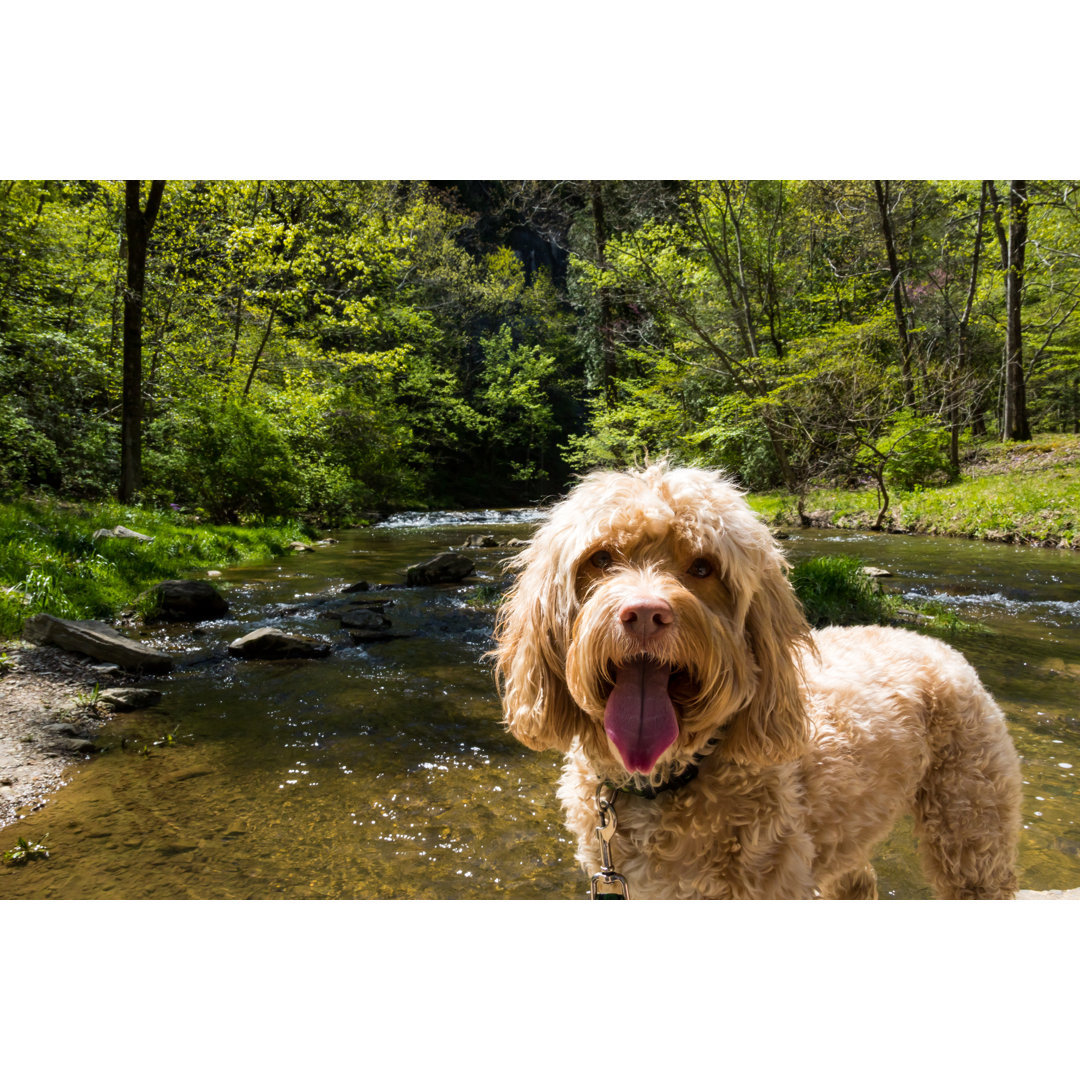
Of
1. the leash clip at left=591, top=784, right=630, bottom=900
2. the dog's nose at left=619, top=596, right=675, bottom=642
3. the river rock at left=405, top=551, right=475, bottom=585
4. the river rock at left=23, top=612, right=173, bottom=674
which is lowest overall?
the river rock at left=405, top=551, right=475, bottom=585

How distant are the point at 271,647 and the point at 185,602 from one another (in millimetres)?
1724

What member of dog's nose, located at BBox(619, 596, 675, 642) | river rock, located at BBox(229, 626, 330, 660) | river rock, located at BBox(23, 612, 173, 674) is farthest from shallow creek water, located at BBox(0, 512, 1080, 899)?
dog's nose, located at BBox(619, 596, 675, 642)

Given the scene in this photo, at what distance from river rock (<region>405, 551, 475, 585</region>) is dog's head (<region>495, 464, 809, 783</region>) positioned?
709 centimetres

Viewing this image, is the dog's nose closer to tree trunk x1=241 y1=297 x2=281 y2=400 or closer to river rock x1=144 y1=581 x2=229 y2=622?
river rock x1=144 y1=581 x2=229 y2=622

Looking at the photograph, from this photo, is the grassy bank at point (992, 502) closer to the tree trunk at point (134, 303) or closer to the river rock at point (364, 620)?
the river rock at point (364, 620)

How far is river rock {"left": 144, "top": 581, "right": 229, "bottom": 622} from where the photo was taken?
6.19m

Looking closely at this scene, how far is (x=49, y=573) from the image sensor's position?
5.86 metres

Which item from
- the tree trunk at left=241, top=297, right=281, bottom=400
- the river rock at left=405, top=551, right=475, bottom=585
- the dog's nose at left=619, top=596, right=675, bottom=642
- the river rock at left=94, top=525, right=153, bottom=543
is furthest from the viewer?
the tree trunk at left=241, top=297, right=281, bottom=400

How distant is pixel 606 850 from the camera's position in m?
1.74

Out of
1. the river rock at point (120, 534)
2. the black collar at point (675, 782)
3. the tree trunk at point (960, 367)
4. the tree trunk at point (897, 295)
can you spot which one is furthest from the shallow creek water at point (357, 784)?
the tree trunk at point (960, 367)

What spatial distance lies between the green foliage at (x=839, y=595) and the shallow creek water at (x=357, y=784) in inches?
33.5

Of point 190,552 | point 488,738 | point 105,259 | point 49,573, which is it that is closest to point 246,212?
point 105,259

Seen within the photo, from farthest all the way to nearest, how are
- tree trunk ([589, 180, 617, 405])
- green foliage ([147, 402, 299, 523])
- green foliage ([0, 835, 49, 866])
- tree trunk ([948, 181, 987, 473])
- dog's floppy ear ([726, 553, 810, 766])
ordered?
green foliage ([147, 402, 299, 523]) < tree trunk ([948, 181, 987, 473]) < tree trunk ([589, 180, 617, 405]) < green foliage ([0, 835, 49, 866]) < dog's floppy ear ([726, 553, 810, 766])

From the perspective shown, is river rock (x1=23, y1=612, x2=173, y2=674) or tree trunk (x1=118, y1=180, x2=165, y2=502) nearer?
river rock (x1=23, y1=612, x2=173, y2=674)
